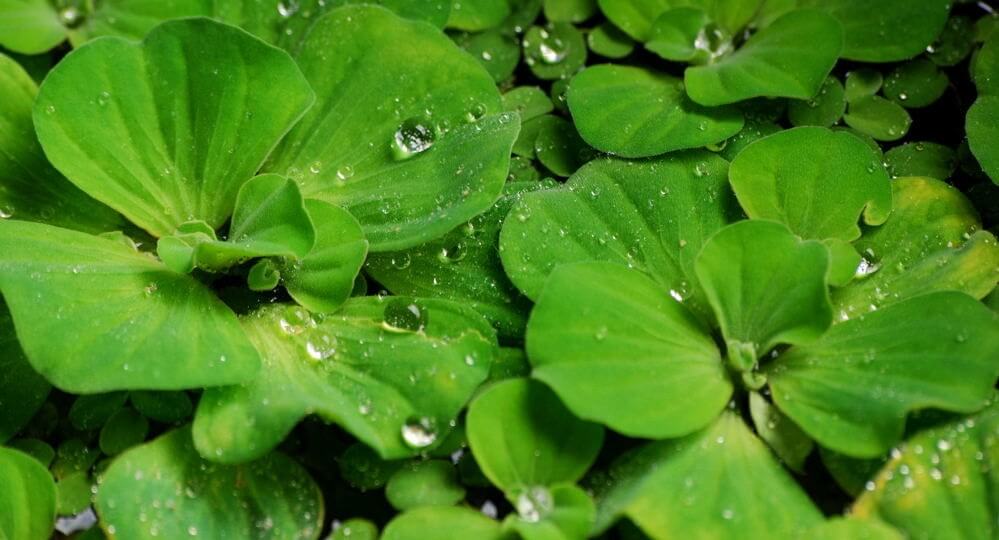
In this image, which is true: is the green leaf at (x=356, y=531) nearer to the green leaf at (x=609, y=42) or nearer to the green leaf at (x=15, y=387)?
the green leaf at (x=15, y=387)

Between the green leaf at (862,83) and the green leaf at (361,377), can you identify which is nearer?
the green leaf at (361,377)

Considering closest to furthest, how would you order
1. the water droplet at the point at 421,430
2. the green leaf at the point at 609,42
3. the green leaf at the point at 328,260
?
1. the water droplet at the point at 421,430
2. the green leaf at the point at 328,260
3. the green leaf at the point at 609,42

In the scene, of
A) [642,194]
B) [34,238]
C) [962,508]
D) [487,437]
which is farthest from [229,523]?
[962,508]

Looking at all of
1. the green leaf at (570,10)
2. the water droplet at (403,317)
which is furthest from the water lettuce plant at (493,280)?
the green leaf at (570,10)

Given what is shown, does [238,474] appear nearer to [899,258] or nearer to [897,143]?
[899,258]

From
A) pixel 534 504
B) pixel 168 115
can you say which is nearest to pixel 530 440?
pixel 534 504

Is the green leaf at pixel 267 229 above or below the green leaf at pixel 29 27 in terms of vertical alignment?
below

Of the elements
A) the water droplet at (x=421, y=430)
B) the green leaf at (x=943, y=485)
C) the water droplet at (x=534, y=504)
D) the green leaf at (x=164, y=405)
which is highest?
the water droplet at (x=421, y=430)

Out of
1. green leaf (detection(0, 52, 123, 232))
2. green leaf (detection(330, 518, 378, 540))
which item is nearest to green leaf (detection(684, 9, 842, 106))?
green leaf (detection(330, 518, 378, 540))
